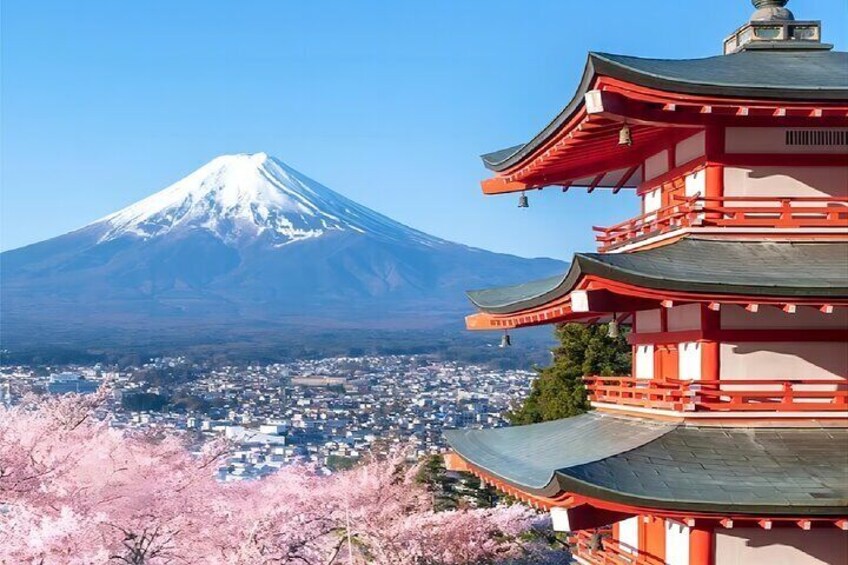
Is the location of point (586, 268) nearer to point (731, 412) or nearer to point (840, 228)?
point (731, 412)

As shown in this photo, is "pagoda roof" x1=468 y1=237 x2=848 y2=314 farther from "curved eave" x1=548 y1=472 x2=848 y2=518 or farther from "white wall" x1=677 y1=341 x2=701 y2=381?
"curved eave" x1=548 y1=472 x2=848 y2=518

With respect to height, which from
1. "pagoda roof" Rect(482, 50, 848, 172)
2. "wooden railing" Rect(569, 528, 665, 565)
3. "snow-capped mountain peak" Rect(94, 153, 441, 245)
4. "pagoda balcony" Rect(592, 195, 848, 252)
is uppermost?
"snow-capped mountain peak" Rect(94, 153, 441, 245)

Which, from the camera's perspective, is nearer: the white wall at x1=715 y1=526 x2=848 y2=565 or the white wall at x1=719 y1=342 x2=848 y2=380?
the white wall at x1=715 y1=526 x2=848 y2=565

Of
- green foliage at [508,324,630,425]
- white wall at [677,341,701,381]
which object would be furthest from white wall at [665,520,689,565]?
green foliage at [508,324,630,425]

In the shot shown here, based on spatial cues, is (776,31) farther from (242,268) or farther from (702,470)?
(242,268)

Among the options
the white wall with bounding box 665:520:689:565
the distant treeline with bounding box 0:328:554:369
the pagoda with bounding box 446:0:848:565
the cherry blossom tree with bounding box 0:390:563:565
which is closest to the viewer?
the pagoda with bounding box 446:0:848:565

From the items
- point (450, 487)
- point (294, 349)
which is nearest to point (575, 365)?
→ point (450, 487)

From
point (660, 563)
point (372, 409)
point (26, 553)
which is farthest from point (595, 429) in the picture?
point (372, 409)
